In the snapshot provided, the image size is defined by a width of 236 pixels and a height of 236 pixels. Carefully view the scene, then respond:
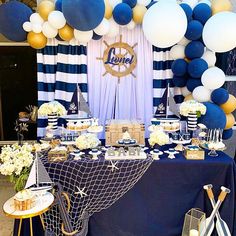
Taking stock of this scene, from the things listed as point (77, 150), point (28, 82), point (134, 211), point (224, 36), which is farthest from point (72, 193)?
point (28, 82)

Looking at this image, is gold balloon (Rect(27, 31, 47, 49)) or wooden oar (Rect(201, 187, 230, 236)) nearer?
wooden oar (Rect(201, 187, 230, 236))

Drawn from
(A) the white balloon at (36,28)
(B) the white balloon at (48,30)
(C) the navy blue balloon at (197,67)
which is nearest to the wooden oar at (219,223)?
(C) the navy blue balloon at (197,67)

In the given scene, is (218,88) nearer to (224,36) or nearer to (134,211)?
(224,36)

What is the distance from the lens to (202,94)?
279cm

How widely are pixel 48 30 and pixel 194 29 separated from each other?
1515 millimetres

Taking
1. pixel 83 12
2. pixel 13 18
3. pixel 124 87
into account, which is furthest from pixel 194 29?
pixel 13 18

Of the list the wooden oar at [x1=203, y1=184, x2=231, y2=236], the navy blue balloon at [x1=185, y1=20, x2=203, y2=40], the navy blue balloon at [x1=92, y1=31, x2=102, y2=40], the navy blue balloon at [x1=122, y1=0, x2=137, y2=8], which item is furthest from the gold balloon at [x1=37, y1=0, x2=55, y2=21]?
the wooden oar at [x1=203, y1=184, x2=231, y2=236]

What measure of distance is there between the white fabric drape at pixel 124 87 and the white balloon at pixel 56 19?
0.48 m

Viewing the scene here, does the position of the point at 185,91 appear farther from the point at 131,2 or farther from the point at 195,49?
the point at 131,2

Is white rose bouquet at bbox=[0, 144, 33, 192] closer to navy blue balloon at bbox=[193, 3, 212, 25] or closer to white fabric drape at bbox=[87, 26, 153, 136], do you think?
Result: white fabric drape at bbox=[87, 26, 153, 136]

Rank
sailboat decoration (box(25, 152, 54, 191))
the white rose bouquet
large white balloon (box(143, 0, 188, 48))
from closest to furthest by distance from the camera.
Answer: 1. the white rose bouquet
2. sailboat decoration (box(25, 152, 54, 191))
3. large white balloon (box(143, 0, 188, 48))

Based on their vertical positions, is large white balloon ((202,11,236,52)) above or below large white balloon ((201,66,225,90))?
above

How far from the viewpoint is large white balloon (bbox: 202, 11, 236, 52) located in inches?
98.3

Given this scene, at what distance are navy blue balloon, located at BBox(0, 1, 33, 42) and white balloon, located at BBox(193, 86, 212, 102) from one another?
1.96 meters
